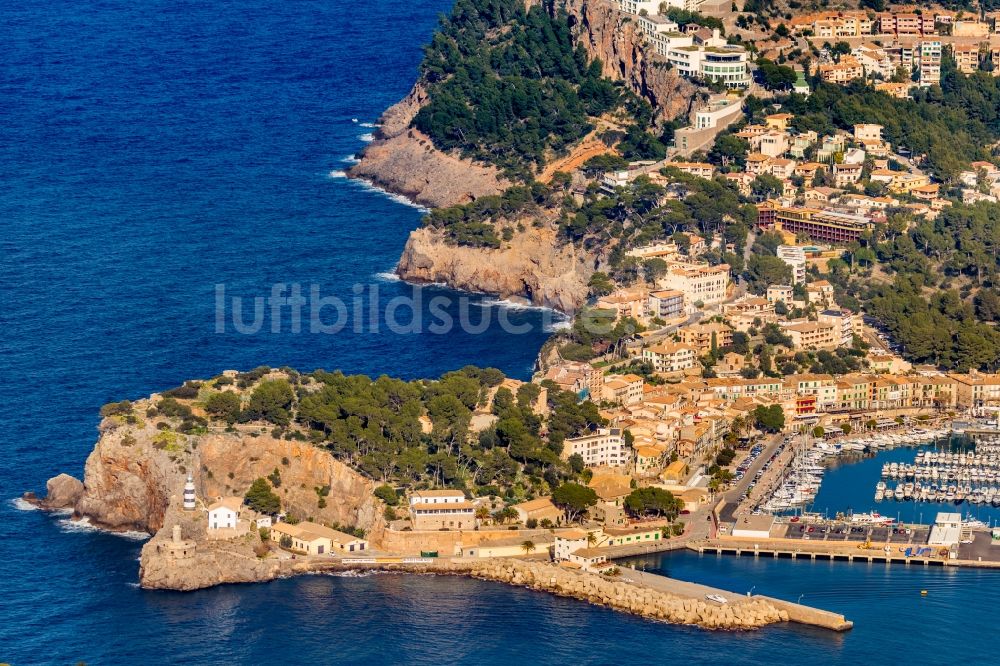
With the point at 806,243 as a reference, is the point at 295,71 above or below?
above

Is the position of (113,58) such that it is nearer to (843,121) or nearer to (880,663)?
(843,121)

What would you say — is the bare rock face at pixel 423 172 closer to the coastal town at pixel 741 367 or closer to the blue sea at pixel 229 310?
the blue sea at pixel 229 310

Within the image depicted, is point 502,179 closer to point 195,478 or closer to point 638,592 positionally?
point 195,478

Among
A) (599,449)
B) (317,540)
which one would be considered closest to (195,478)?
(317,540)

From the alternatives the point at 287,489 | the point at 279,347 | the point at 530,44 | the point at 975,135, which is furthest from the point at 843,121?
the point at 287,489

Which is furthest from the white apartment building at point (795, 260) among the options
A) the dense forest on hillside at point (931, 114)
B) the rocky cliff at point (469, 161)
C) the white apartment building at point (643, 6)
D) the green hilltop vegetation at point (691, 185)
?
the white apartment building at point (643, 6)
